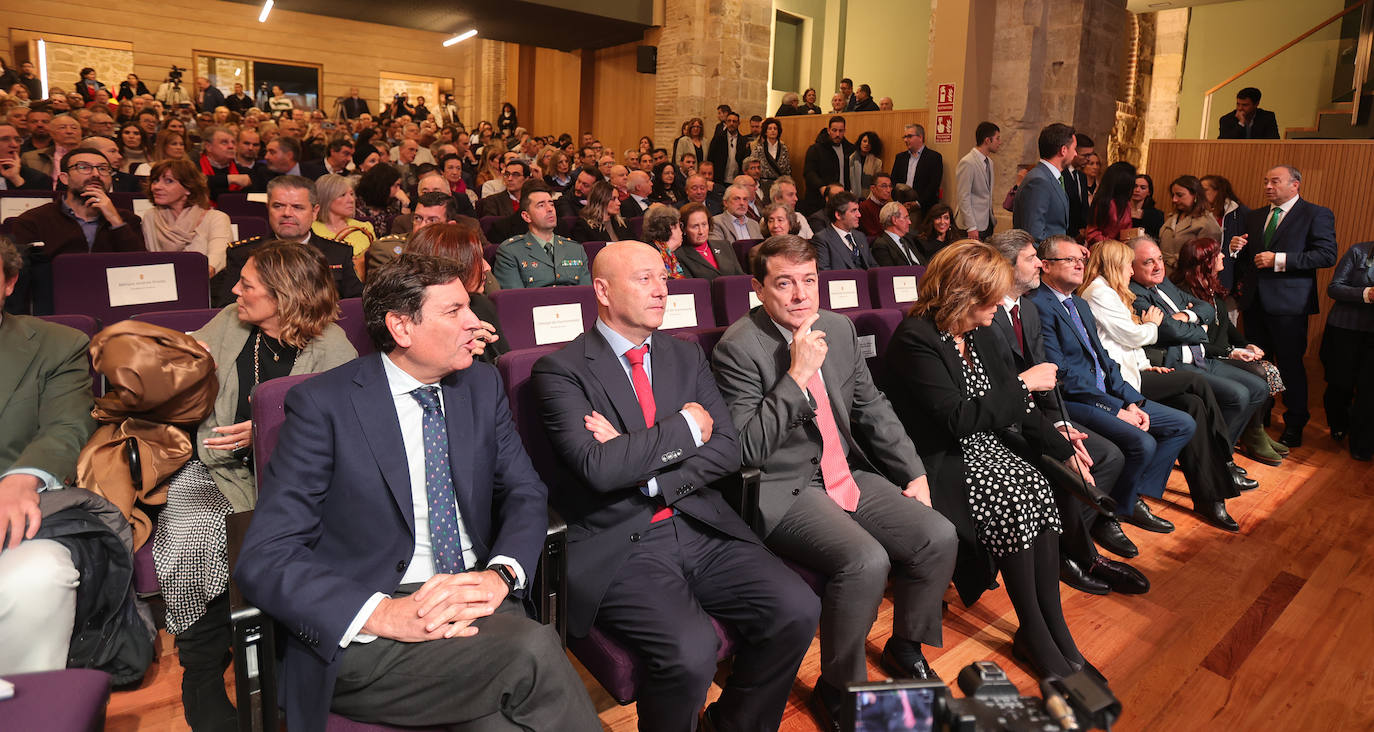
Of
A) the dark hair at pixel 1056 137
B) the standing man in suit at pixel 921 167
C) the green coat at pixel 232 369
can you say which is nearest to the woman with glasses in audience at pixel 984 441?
the green coat at pixel 232 369

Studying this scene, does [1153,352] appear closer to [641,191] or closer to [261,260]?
[261,260]

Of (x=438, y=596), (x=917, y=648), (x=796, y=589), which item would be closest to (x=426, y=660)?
(x=438, y=596)

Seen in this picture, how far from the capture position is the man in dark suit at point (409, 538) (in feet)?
4.79

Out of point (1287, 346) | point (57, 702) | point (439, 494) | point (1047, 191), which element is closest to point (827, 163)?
point (1047, 191)

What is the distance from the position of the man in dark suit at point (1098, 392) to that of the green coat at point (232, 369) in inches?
105

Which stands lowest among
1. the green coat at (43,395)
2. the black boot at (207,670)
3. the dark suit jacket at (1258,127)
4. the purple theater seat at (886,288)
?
the black boot at (207,670)

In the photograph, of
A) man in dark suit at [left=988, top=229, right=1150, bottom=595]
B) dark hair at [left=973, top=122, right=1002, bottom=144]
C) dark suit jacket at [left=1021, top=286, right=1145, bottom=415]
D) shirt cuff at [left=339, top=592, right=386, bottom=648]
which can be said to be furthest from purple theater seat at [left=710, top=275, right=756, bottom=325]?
dark hair at [left=973, top=122, right=1002, bottom=144]

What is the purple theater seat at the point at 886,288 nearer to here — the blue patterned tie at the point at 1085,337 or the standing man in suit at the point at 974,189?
the blue patterned tie at the point at 1085,337

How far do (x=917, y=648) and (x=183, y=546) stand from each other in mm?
1910

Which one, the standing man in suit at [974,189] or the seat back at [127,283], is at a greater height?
the standing man in suit at [974,189]

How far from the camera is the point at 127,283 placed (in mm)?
3234

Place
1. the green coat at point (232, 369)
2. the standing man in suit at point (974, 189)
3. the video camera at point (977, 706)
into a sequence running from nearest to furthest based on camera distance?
the video camera at point (977, 706) → the green coat at point (232, 369) → the standing man in suit at point (974, 189)

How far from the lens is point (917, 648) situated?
229 cm

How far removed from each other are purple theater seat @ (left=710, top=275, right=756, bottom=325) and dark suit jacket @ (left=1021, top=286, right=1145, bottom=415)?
128cm
